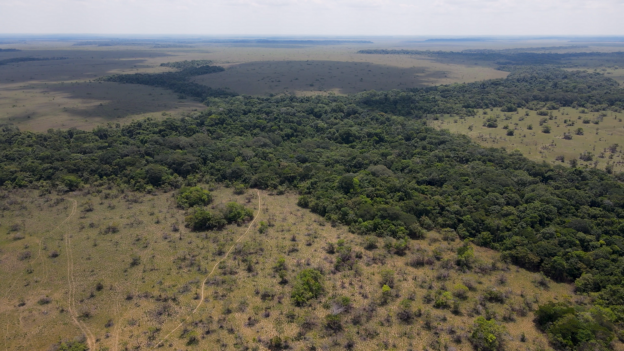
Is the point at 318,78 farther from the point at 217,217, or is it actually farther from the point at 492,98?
the point at 217,217

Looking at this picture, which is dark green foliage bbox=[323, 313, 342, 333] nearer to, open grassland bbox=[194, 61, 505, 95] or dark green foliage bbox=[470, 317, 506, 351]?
dark green foliage bbox=[470, 317, 506, 351]

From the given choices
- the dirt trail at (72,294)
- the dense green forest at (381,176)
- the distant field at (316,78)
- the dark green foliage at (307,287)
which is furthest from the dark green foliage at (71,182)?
the distant field at (316,78)

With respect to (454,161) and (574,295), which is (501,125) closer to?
(454,161)

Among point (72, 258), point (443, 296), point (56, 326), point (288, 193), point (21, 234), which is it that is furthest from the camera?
point (288, 193)

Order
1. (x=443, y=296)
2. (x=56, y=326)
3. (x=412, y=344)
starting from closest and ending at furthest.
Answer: (x=412, y=344)
(x=56, y=326)
(x=443, y=296)

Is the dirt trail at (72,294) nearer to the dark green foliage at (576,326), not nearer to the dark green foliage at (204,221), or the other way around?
the dark green foliage at (204,221)

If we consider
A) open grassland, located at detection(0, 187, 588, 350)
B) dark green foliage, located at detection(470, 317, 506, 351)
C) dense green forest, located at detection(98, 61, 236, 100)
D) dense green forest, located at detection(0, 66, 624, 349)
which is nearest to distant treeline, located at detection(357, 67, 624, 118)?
dense green forest, located at detection(0, 66, 624, 349)

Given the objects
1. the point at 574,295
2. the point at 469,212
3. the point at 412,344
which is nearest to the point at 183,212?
the point at 412,344

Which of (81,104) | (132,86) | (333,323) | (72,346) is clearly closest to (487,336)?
(333,323)
